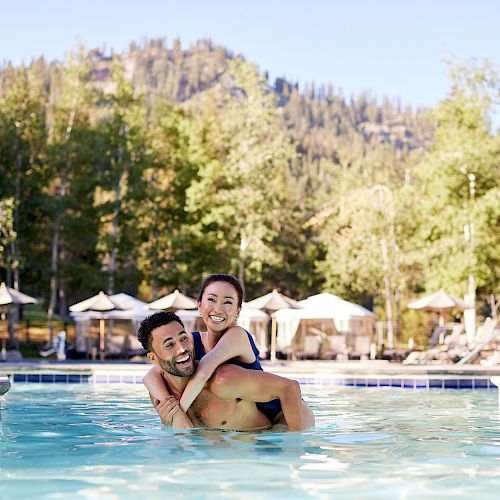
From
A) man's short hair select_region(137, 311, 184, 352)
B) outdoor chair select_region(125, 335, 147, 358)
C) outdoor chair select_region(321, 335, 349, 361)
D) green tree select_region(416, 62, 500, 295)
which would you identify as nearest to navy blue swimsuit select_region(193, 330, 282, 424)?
man's short hair select_region(137, 311, 184, 352)

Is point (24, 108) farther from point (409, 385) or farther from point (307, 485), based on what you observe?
point (307, 485)

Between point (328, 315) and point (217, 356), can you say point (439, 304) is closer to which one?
point (328, 315)

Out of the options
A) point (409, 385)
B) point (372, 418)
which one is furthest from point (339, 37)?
point (372, 418)

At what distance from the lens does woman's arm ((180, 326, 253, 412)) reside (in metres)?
5.41

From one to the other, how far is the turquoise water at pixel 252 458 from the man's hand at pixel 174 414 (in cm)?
12

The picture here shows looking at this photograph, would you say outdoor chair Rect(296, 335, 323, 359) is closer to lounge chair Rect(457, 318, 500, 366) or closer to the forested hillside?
lounge chair Rect(457, 318, 500, 366)

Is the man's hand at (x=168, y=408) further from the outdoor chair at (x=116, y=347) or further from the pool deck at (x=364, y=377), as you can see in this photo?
the outdoor chair at (x=116, y=347)

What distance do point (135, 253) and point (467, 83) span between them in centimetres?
1465

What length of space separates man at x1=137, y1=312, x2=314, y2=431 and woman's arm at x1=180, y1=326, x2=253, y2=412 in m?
0.08

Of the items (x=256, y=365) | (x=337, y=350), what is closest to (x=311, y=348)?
(x=337, y=350)

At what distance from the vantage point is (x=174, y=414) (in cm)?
577

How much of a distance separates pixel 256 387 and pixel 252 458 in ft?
1.93

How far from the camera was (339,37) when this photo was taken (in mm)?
63031

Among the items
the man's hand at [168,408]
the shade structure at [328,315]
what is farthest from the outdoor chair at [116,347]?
the man's hand at [168,408]
